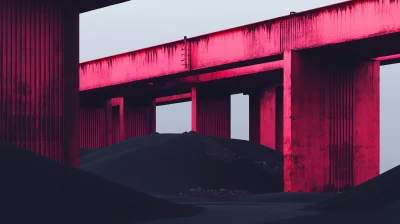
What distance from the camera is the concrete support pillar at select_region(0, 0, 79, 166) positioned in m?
18.7

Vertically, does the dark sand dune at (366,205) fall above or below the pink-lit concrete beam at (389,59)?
below

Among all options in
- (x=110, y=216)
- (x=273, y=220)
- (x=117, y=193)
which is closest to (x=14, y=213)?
(x=110, y=216)

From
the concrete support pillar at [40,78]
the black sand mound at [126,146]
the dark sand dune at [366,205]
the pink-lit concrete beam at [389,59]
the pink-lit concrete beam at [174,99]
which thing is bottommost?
the dark sand dune at [366,205]

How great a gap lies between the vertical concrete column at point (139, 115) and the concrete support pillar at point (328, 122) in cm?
1947

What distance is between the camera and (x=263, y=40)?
90.1 ft

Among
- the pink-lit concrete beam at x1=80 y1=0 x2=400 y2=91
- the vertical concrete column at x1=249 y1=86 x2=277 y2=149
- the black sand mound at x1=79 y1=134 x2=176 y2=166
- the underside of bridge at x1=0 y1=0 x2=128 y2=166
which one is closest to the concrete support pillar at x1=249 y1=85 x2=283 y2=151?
the vertical concrete column at x1=249 y1=86 x2=277 y2=149

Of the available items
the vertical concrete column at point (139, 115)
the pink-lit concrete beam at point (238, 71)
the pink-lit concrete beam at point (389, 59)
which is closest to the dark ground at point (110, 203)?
the pink-lit concrete beam at point (389, 59)

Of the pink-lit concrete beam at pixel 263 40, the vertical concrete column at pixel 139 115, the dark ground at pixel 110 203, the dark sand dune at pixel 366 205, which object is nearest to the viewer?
the dark ground at pixel 110 203

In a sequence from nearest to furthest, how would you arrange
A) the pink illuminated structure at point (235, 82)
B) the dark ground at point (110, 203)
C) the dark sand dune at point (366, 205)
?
1. the dark ground at point (110, 203)
2. the dark sand dune at point (366, 205)
3. the pink illuminated structure at point (235, 82)

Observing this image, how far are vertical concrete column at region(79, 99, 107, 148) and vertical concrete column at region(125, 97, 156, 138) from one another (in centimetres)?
144

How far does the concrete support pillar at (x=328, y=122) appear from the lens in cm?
2588

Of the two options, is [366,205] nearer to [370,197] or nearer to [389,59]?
[370,197]

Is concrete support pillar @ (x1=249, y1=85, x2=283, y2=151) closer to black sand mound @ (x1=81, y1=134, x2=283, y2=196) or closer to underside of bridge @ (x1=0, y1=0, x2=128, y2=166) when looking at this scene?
black sand mound @ (x1=81, y1=134, x2=283, y2=196)

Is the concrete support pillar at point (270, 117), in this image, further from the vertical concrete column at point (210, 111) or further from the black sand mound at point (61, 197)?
the black sand mound at point (61, 197)
